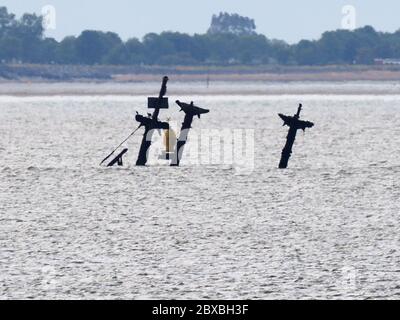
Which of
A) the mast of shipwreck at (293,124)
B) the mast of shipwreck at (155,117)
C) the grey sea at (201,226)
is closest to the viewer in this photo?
the grey sea at (201,226)

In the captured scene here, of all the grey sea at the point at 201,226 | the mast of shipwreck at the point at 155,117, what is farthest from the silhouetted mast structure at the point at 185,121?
the grey sea at the point at 201,226

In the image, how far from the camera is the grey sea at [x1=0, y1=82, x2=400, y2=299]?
20.1 m

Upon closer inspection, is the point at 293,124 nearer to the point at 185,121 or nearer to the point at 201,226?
the point at 185,121

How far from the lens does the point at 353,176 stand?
37094 mm

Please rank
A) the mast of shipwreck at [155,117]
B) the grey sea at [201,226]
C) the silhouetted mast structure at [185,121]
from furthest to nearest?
the silhouetted mast structure at [185,121], the mast of shipwreck at [155,117], the grey sea at [201,226]

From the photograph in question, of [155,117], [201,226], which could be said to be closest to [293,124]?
[155,117]

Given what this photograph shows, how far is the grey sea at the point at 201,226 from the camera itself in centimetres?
2006

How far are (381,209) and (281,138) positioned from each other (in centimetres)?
2798

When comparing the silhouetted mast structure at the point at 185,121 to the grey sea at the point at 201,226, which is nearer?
the grey sea at the point at 201,226

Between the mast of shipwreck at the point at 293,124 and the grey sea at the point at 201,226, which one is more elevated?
the mast of shipwreck at the point at 293,124

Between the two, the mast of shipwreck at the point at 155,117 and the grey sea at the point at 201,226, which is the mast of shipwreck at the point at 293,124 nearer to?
the grey sea at the point at 201,226

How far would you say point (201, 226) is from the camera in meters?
26.4

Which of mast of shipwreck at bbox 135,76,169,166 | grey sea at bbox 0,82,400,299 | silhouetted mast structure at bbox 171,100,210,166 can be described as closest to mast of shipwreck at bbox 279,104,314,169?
grey sea at bbox 0,82,400,299
